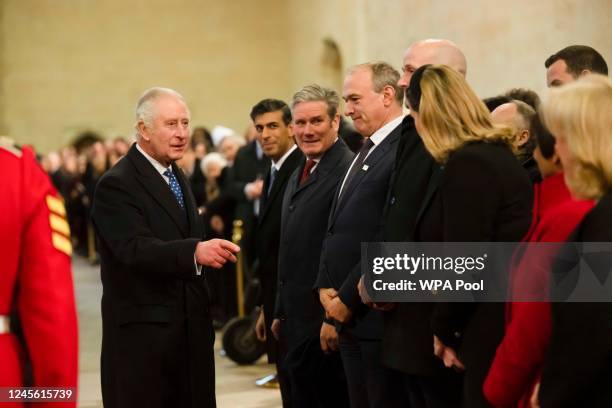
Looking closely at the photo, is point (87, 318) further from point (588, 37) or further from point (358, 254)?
point (358, 254)

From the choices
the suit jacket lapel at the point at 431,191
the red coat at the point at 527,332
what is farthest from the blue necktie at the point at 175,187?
the red coat at the point at 527,332

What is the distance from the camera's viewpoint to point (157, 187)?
15.4 feet

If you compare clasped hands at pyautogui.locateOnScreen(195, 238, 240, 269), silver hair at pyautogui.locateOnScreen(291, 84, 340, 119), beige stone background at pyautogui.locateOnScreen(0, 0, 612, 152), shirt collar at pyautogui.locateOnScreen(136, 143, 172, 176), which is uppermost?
beige stone background at pyautogui.locateOnScreen(0, 0, 612, 152)

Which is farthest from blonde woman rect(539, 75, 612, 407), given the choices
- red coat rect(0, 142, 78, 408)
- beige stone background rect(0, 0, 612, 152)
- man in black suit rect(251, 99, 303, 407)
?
beige stone background rect(0, 0, 612, 152)

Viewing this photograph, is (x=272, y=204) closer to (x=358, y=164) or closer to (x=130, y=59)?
(x=358, y=164)

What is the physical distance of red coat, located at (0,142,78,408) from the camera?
2926 millimetres

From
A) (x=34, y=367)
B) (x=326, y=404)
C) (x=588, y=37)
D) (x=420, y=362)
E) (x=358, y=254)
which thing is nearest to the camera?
(x=34, y=367)

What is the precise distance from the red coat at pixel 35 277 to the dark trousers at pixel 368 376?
5.28 feet

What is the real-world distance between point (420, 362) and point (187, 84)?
847 inches

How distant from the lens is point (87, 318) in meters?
11.2

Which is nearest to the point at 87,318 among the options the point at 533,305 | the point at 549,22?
the point at 549,22

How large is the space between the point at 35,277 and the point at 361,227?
1.81m

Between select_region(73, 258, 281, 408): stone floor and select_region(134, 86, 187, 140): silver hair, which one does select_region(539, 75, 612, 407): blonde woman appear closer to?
select_region(134, 86, 187, 140): silver hair

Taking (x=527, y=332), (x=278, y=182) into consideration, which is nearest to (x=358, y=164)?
(x=278, y=182)
